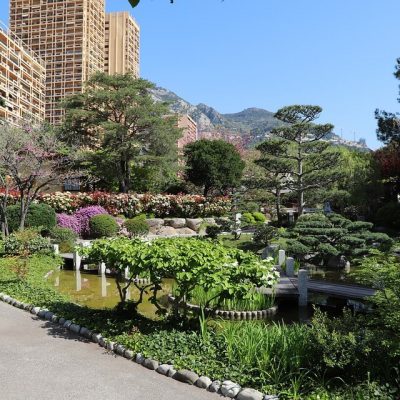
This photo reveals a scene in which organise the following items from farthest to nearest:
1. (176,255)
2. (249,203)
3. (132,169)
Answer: (132,169) < (249,203) < (176,255)

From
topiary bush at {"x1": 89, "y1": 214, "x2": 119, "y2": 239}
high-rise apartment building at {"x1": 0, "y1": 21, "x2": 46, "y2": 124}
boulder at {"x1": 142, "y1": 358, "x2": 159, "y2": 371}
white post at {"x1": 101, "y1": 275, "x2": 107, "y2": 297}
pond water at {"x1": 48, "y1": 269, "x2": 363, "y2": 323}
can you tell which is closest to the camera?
boulder at {"x1": 142, "y1": 358, "x2": 159, "y2": 371}

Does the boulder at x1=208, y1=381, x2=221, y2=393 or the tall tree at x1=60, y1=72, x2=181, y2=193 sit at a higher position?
the tall tree at x1=60, y1=72, x2=181, y2=193

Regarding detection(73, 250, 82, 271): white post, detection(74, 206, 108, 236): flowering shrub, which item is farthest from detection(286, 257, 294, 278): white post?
detection(74, 206, 108, 236): flowering shrub

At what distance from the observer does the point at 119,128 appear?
2384 centimetres

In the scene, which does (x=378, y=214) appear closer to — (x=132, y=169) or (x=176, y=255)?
(x=132, y=169)

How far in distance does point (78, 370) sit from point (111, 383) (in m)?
0.55

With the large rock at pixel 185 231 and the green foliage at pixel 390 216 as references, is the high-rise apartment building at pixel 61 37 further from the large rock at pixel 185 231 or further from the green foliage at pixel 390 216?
the green foliage at pixel 390 216

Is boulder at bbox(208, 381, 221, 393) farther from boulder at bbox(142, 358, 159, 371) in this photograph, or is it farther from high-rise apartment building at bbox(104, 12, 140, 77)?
high-rise apartment building at bbox(104, 12, 140, 77)

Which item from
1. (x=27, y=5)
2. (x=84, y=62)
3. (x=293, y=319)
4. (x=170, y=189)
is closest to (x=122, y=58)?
(x=84, y=62)

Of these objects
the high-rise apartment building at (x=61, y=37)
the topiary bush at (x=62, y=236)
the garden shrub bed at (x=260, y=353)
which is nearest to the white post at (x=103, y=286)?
the garden shrub bed at (x=260, y=353)

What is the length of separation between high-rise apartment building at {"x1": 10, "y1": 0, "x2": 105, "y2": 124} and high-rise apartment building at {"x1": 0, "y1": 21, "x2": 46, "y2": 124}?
10179 millimetres

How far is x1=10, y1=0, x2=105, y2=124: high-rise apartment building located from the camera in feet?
264

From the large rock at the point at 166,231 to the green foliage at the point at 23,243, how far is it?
8.18m

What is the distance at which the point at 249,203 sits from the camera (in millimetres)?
21969
